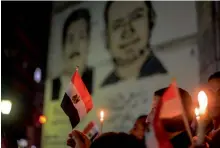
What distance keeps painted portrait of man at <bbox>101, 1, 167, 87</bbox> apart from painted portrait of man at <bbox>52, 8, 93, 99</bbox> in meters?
0.45

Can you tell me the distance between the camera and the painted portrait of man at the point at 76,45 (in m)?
6.53

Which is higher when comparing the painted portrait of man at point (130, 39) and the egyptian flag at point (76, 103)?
the painted portrait of man at point (130, 39)

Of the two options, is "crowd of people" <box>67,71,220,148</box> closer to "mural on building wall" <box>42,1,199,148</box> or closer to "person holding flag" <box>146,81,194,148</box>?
"person holding flag" <box>146,81,194,148</box>

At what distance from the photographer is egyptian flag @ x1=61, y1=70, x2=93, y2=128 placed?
118 inches

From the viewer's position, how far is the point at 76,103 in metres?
3.03

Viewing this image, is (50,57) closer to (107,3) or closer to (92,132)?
(107,3)

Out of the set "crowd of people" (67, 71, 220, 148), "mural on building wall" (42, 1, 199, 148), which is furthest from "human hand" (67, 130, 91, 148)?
"mural on building wall" (42, 1, 199, 148)

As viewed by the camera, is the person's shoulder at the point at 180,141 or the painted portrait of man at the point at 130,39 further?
the painted portrait of man at the point at 130,39

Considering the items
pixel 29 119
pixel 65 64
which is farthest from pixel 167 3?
pixel 29 119

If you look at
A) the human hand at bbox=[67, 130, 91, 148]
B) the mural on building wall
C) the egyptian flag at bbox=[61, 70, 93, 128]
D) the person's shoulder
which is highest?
the mural on building wall

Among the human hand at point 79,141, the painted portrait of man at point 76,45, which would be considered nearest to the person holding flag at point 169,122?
the human hand at point 79,141

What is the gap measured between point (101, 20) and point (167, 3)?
147cm

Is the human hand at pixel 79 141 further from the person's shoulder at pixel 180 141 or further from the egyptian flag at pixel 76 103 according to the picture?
the egyptian flag at pixel 76 103

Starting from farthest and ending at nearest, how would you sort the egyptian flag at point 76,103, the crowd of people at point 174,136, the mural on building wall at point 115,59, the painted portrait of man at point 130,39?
the painted portrait of man at point 130,39 → the mural on building wall at point 115,59 → the egyptian flag at point 76,103 → the crowd of people at point 174,136
